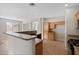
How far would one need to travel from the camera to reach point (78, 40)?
5.11 ft

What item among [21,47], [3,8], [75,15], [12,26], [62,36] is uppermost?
[3,8]

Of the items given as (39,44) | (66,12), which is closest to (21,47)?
(39,44)

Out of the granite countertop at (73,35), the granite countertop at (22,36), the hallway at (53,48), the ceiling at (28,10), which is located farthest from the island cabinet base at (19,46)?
the granite countertop at (73,35)

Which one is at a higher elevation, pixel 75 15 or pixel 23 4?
pixel 23 4

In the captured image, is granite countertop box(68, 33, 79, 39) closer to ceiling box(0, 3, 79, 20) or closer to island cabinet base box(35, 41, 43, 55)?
ceiling box(0, 3, 79, 20)

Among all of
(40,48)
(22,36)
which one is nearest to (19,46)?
(22,36)

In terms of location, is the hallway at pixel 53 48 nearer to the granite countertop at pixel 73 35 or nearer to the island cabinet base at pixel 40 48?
the island cabinet base at pixel 40 48

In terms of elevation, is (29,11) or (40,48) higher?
(29,11)

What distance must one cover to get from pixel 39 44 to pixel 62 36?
37cm

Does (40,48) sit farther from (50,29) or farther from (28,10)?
(28,10)

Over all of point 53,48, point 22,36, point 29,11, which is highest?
point 29,11

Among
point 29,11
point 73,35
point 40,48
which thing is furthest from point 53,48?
point 29,11
